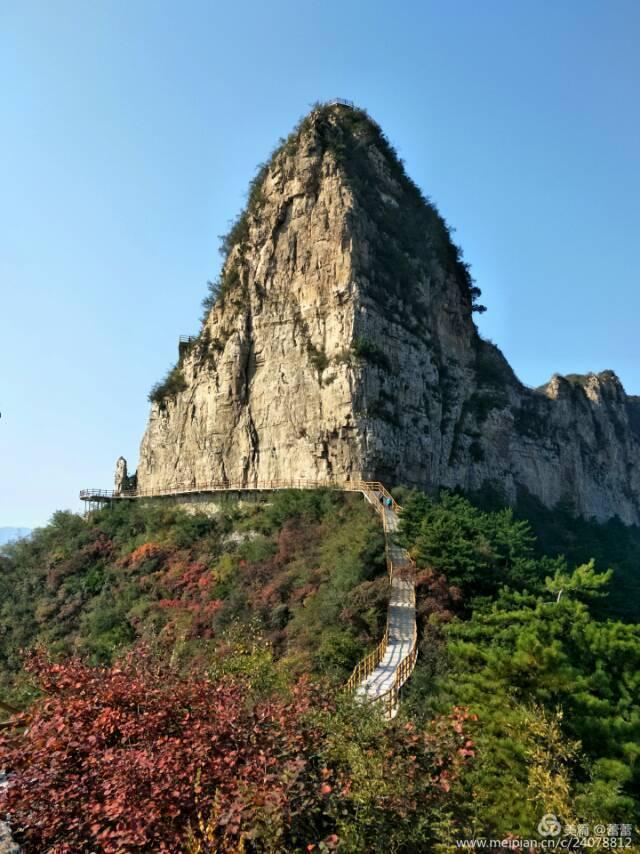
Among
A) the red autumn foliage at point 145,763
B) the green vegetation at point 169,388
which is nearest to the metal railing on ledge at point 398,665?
the red autumn foliage at point 145,763

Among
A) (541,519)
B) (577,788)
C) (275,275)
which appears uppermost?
(275,275)

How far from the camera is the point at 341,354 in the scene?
102ft

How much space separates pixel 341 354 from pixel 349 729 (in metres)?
24.8

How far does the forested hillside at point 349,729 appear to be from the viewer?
618 centimetres

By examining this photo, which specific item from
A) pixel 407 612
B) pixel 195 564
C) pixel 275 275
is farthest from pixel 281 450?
pixel 407 612

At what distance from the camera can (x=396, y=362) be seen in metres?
32.9

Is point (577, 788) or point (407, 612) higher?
point (407, 612)

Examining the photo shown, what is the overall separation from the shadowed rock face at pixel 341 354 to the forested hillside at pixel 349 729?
10.5 metres

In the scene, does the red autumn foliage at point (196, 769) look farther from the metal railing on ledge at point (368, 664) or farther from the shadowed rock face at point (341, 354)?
the shadowed rock face at point (341, 354)

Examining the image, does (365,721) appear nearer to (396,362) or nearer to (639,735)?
(639,735)

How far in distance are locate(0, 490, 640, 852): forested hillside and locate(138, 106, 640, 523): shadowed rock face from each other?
1047 centimetres

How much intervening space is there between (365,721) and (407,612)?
419 inches

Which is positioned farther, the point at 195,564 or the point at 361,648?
the point at 195,564

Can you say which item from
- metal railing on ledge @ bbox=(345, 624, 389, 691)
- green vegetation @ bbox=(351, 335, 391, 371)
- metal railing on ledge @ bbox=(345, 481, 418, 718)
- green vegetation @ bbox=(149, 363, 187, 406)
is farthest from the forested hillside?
green vegetation @ bbox=(149, 363, 187, 406)
